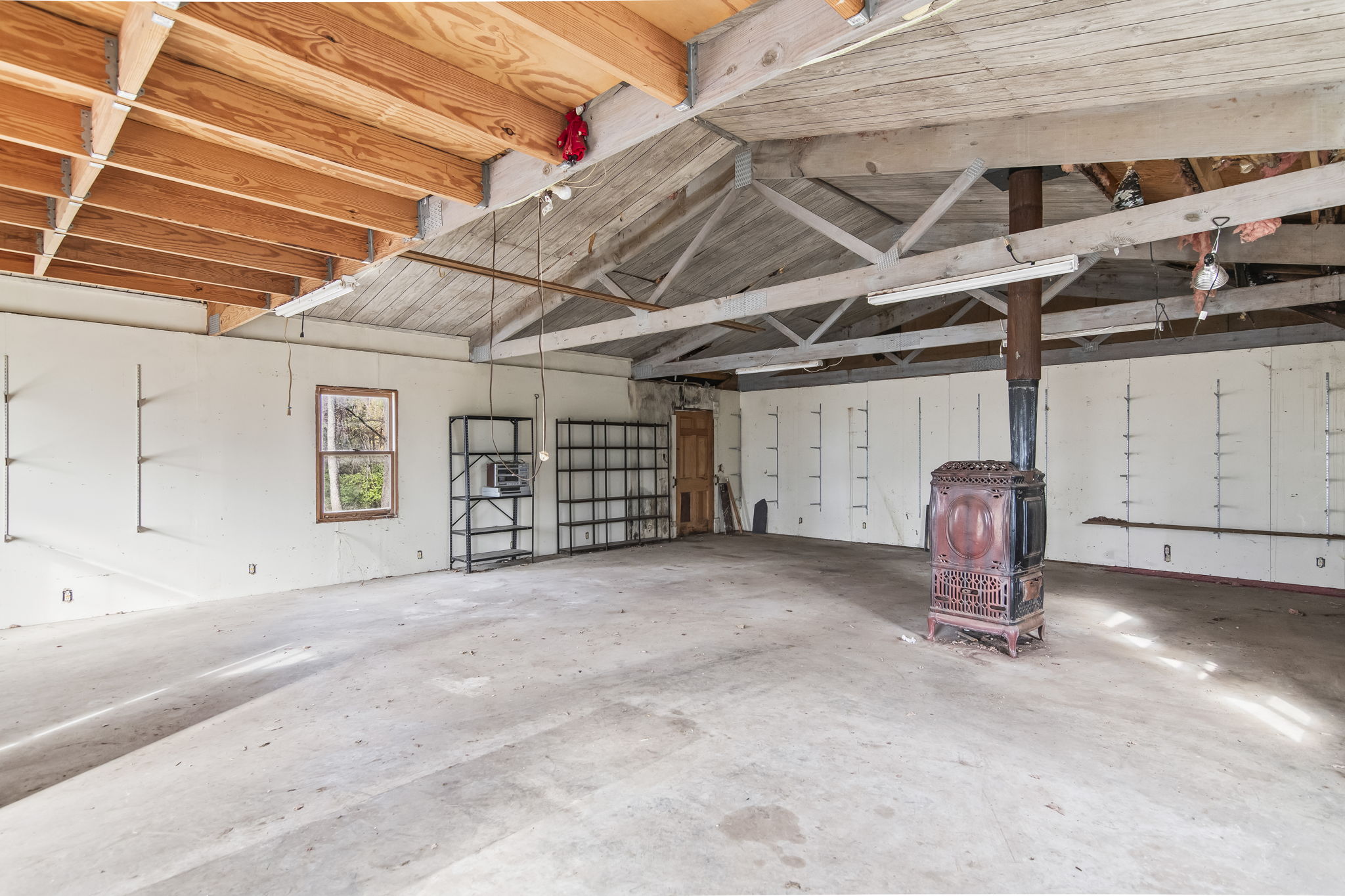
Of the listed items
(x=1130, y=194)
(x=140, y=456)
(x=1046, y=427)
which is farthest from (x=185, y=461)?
(x=1046, y=427)

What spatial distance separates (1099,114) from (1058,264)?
0.88 meters

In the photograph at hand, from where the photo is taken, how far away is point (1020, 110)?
13.1 ft

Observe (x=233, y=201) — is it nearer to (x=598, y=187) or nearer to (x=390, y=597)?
(x=598, y=187)

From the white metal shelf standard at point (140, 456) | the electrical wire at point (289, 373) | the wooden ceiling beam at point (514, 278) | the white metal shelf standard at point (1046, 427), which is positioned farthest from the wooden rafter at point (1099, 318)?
the white metal shelf standard at point (140, 456)

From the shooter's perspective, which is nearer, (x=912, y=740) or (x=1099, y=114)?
(x=912, y=740)

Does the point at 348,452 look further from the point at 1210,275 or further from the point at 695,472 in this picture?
the point at 1210,275

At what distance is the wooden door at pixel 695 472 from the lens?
11312 millimetres

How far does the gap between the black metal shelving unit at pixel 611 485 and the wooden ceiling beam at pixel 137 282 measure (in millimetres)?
4474

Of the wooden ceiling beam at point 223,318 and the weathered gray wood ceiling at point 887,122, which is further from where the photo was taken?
the wooden ceiling beam at point 223,318

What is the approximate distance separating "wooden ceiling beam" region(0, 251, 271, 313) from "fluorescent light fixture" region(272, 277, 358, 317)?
34 cm

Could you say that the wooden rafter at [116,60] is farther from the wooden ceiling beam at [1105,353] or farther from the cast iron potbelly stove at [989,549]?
the wooden ceiling beam at [1105,353]

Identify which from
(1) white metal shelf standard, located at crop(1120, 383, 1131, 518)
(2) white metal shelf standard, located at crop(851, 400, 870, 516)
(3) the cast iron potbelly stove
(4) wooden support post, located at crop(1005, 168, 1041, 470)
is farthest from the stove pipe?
(2) white metal shelf standard, located at crop(851, 400, 870, 516)

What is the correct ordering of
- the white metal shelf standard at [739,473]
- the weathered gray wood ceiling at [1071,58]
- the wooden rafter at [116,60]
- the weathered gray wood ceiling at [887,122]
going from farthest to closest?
the white metal shelf standard at [739,473] → the weathered gray wood ceiling at [887,122] → the weathered gray wood ceiling at [1071,58] → the wooden rafter at [116,60]

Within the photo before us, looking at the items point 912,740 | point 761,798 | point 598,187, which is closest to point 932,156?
point 598,187
